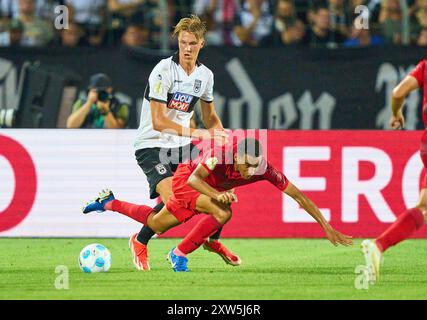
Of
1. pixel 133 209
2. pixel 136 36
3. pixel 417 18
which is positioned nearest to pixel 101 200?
pixel 133 209

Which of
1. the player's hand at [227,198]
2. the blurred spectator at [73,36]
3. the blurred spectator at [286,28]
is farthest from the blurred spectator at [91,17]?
the player's hand at [227,198]

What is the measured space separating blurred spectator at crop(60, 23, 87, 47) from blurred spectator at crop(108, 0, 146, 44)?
40 centimetres

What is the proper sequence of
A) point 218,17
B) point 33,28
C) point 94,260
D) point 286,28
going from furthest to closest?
point 218,17 → point 286,28 → point 33,28 → point 94,260

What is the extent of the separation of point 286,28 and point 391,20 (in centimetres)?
130

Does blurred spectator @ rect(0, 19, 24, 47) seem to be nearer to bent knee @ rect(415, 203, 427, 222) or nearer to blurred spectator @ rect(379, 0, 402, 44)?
blurred spectator @ rect(379, 0, 402, 44)

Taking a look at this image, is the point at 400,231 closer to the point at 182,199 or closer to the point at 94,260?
the point at 182,199

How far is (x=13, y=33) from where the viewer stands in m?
14.3

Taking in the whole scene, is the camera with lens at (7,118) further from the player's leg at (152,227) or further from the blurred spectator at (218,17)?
the player's leg at (152,227)

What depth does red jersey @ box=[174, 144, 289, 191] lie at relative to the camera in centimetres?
932

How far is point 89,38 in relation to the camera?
1434cm

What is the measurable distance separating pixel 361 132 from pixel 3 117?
4116 millimetres

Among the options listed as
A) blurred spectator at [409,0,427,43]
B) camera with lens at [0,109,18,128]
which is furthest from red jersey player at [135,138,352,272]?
blurred spectator at [409,0,427,43]

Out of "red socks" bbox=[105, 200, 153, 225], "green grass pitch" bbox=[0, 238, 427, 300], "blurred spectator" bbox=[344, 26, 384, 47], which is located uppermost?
"blurred spectator" bbox=[344, 26, 384, 47]

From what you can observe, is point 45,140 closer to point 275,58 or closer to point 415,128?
point 275,58
